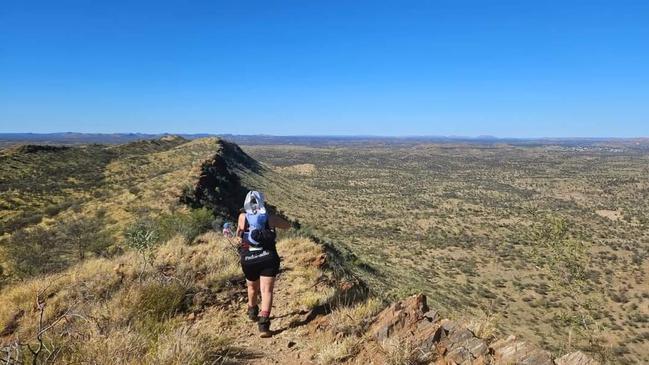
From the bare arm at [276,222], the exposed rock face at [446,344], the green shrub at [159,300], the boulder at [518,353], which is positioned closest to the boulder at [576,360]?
the exposed rock face at [446,344]

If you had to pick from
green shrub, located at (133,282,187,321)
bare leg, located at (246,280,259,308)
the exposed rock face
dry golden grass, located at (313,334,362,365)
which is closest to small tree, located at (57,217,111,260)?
green shrub, located at (133,282,187,321)

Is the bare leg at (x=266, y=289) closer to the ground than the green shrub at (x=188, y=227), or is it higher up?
higher up

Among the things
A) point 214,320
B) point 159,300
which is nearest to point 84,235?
point 159,300

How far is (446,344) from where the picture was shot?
5.16 m

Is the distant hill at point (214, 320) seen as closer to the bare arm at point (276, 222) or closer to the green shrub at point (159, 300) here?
the green shrub at point (159, 300)

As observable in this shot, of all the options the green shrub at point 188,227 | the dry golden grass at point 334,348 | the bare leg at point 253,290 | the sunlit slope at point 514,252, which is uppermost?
the bare leg at point 253,290

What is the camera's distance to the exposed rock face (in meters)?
4.75

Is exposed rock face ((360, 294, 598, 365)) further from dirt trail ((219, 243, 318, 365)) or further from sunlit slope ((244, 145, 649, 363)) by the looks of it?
dirt trail ((219, 243, 318, 365))

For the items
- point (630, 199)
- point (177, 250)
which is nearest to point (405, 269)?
point (177, 250)

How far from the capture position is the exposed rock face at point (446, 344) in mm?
4746

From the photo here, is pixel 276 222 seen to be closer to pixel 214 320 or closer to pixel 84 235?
pixel 214 320

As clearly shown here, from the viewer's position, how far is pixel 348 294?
725cm

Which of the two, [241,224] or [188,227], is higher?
[241,224]

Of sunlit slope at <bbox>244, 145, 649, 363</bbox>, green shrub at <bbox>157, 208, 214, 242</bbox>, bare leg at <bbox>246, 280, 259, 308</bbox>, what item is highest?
bare leg at <bbox>246, 280, 259, 308</bbox>
